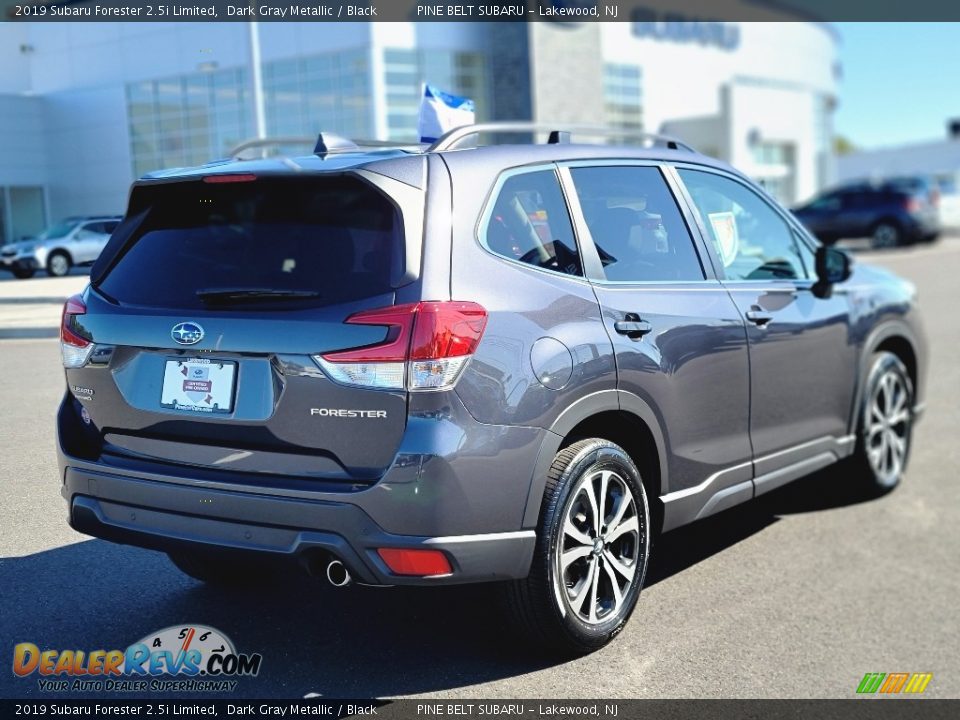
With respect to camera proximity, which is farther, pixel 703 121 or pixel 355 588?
pixel 703 121

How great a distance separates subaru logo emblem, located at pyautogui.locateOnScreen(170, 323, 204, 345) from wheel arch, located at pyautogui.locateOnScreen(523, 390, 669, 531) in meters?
1.18

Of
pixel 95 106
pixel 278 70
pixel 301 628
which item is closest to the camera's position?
pixel 301 628

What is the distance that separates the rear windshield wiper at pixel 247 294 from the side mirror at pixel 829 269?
2.97m

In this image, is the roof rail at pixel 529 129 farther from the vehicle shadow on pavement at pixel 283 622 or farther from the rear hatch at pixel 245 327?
the vehicle shadow on pavement at pixel 283 622

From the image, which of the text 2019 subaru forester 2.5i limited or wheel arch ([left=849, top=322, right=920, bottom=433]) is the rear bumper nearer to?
the text 2019 subaru forester 2.5i limited

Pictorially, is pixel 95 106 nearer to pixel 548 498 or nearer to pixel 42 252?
pixel 42 252

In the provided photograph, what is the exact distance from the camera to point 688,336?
449 centimetres

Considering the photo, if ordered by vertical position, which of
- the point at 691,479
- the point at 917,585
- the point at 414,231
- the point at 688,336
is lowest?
the point at 917,585

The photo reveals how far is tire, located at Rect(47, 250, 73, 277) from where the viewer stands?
18.2 ft

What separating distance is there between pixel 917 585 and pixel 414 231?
314 cm

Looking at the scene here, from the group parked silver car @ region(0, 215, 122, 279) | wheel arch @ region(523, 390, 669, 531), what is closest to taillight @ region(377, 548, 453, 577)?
wheel arch @ region(523, 390, 669, 531)

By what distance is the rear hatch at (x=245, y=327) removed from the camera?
11.5 feet

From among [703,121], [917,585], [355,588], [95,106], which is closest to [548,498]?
[355,588]

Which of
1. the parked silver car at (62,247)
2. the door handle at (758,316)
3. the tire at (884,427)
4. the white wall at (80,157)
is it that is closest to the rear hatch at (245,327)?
the parked silver car at (62,247)
